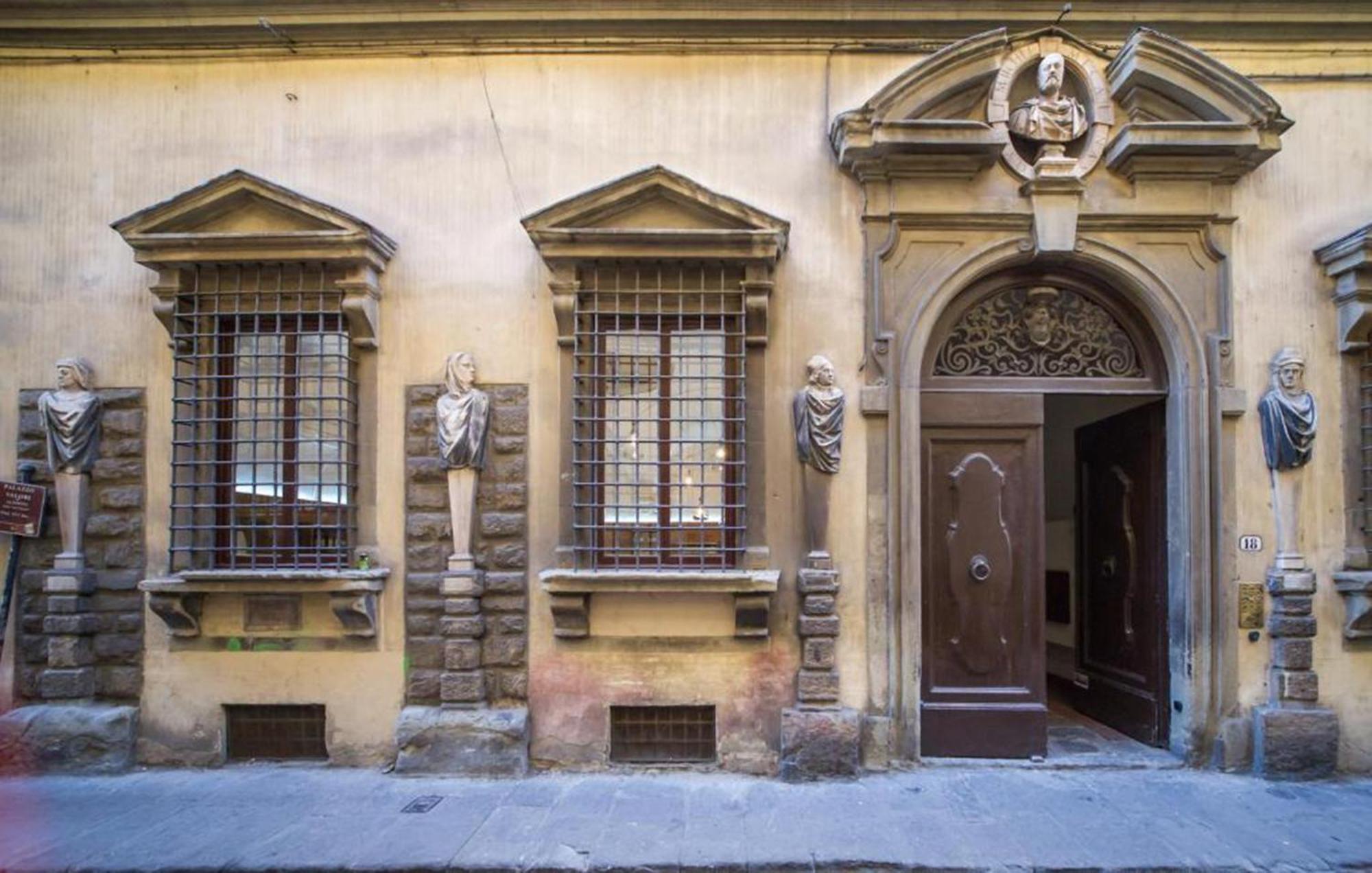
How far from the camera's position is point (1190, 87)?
6152 millimetres

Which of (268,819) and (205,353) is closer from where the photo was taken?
(268,819)

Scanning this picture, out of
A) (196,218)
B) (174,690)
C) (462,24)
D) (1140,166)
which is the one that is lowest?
(174,690)

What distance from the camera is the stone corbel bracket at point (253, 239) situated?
20.2ft

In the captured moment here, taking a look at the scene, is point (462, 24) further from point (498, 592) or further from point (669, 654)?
point (669, 654)

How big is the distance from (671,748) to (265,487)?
12.0 feet

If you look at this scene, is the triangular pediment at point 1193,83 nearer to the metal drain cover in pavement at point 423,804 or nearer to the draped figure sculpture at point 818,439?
the draped figure sculpture at point 818,439

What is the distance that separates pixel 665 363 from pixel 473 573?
212 cm

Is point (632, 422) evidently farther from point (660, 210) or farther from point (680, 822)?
point (680, 822)

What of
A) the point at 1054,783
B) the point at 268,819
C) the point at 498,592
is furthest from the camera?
the point at 498,592

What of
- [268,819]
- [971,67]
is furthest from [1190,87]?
[268,819]

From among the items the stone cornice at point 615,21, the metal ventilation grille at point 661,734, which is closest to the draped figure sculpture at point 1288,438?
the stone cornice at point 615,21

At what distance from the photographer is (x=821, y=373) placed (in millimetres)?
6105

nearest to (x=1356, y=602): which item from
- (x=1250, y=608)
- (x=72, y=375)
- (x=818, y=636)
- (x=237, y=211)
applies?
(x=1250, y=608)

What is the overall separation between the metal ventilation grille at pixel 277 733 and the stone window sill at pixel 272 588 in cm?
79
